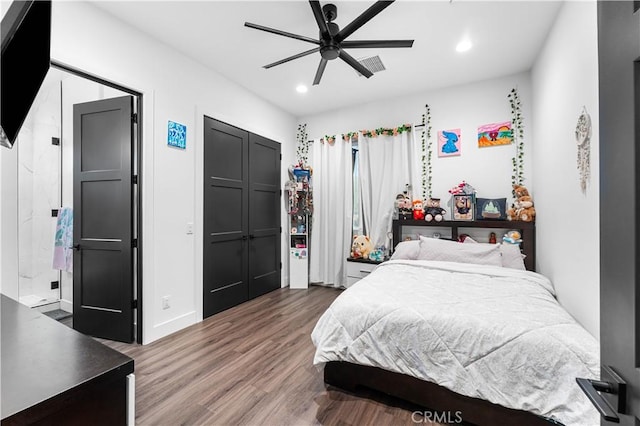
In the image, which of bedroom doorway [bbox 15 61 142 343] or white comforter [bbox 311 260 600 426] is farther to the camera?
bedroom doorway [bbox 15 61 142 343]

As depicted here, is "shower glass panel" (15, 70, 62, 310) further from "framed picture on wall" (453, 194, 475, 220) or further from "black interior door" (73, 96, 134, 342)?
"framed picture on wall" (453, 194, 475, 220)

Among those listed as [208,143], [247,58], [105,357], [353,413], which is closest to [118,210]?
[208,143]

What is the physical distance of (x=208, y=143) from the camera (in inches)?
130

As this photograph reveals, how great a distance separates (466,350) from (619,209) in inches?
52.7

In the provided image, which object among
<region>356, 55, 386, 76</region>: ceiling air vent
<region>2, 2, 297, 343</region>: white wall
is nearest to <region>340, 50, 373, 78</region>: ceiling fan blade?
<region>356, 55, 386, 76</region>: ceiling air vent

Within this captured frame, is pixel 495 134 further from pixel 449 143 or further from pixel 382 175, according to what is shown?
pixel 382 175

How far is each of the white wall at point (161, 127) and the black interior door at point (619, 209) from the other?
9.94 ft

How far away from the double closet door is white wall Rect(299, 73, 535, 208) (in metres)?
2.01

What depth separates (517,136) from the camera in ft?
11.3

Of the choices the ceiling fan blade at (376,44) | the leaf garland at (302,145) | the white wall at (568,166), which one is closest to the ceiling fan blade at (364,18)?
the ceiling fan blade at (376,44)

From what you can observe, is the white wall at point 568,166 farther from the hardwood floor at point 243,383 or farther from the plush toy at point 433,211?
the hardwood floor at point 243,383

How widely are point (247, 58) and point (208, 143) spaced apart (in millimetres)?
1040

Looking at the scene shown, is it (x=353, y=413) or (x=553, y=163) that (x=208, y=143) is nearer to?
(x=353, y=413)

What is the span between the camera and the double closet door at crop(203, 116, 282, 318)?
3340 mm
